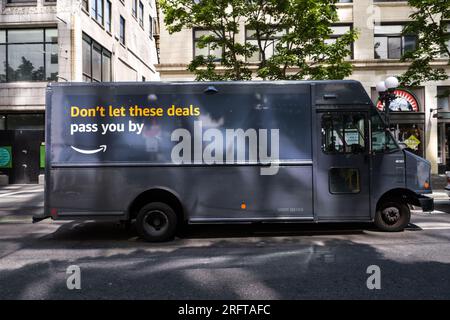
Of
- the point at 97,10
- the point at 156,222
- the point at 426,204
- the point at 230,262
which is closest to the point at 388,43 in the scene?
the point at 426,204

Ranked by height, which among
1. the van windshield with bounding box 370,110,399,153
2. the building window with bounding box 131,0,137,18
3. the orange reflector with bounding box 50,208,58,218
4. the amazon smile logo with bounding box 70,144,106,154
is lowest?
the orange reflector with bounding box 50,208,58,218

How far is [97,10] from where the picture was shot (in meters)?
24.6

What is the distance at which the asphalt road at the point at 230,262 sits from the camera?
450 centimetres

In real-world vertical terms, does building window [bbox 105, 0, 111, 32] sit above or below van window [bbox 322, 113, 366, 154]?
above

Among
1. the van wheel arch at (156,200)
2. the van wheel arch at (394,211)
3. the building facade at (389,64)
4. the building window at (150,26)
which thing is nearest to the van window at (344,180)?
the van wheel arch at (394,211)

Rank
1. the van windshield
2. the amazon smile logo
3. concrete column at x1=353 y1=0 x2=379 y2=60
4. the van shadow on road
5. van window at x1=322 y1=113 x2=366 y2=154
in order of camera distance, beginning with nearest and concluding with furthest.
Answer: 1. the van shadow on road
2. the amazon smile logo
3. van window at x1=322 y1=113 x2=366 y2=154
4. the van windshield
5. concrete column at x1=353 y1=0 x2=379 y2=60

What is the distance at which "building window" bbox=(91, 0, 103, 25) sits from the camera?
23.9 meters

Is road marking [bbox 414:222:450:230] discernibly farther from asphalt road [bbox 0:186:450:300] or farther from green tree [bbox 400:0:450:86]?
green tree [bbox 400:0:450:86]

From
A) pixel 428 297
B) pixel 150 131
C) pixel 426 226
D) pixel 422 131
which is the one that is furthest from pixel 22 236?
pixel 422 131

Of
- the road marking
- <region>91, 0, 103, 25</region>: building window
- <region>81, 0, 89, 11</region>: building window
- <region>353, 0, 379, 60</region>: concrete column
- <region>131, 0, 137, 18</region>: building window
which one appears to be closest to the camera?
the road marking

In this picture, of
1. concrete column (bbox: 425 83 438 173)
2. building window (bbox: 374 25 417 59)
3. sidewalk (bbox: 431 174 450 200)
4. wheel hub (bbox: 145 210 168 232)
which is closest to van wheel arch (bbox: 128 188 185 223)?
wheel hub (bbox: 145 210 168 232)

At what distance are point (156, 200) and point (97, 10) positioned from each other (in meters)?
21.7

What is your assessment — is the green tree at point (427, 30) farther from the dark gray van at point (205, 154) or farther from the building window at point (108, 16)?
the building window at point (108, 16)

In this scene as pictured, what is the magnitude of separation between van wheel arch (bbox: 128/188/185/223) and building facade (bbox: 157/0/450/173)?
1737cm
